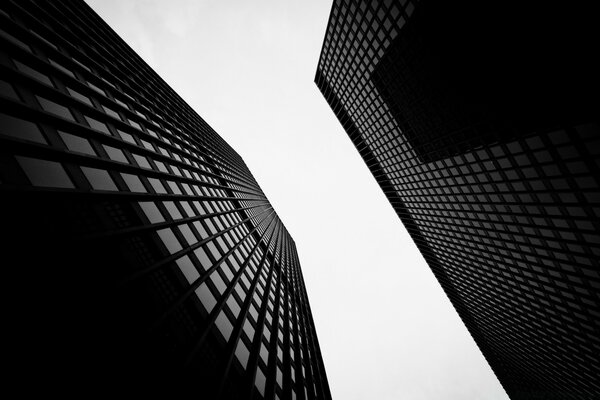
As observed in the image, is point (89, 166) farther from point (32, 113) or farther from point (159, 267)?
point (159, 267)

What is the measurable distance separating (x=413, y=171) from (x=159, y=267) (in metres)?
48.5

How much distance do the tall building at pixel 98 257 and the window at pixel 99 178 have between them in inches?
2.7

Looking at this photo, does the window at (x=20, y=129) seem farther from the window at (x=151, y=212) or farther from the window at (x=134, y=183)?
the window at (x=151, y=212)

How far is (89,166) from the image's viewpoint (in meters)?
11.3

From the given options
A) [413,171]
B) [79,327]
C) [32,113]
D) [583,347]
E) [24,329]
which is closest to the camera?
[24,329]

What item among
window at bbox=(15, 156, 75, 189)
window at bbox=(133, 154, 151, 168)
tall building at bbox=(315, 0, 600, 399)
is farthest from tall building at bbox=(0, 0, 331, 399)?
tall building at bbox=(315, 0, 600, 399)

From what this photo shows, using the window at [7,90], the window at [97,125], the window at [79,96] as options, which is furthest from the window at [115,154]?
the window at [7,90]

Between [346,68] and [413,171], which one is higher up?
[346,68]

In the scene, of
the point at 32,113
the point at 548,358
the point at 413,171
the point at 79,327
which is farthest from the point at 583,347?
the point at 32,113

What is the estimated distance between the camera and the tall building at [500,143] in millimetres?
24531

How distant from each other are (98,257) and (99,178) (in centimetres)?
370

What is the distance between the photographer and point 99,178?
11.4 m

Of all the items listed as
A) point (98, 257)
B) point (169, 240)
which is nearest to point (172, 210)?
point (169, 240)

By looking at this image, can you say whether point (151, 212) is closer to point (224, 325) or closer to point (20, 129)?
point (20, 129)
